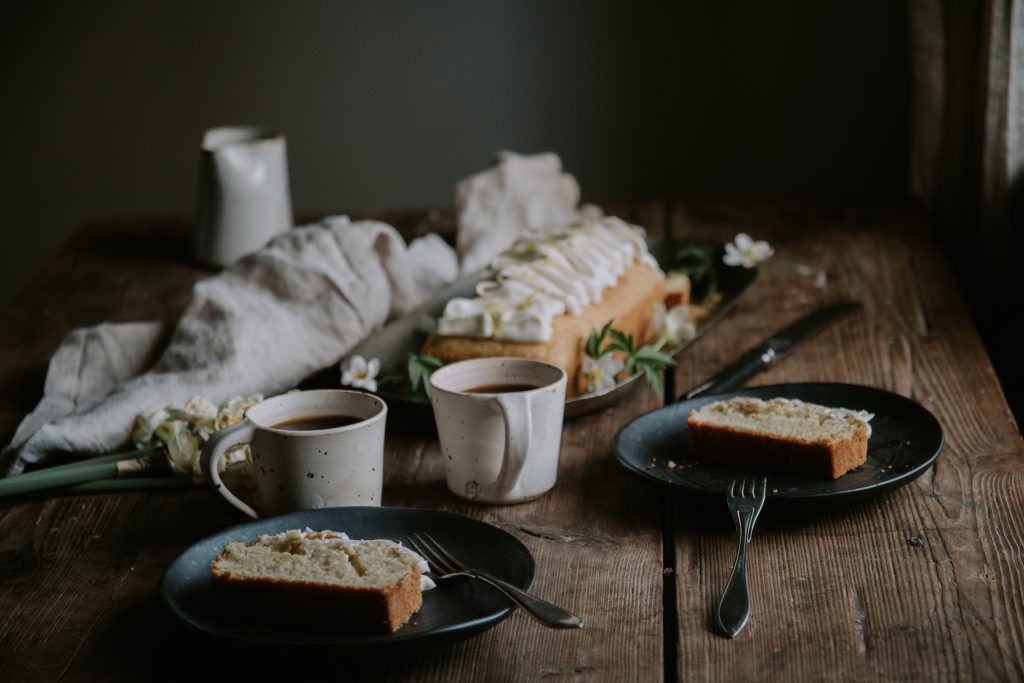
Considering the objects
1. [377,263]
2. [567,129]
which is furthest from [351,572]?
[567,129]

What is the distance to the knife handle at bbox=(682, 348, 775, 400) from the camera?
1.35m

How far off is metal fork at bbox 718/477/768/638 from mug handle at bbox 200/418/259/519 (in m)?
0.43

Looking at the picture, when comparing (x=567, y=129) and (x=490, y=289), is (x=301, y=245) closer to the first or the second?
(x=490, y=289)

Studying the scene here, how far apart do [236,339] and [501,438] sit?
51 centimetres

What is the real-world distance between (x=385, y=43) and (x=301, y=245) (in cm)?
189

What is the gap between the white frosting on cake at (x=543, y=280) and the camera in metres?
1.31

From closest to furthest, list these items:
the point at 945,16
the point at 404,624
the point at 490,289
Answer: the point at 404,624
the point at 490,289
the point at 945,16

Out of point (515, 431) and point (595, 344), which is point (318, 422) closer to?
point (515, 431)

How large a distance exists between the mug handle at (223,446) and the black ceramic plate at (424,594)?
62 mm

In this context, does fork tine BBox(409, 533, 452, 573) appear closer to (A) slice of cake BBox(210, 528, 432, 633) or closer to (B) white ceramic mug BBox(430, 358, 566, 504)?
(A) slice of cake BBox(210, 528, 432, 633)

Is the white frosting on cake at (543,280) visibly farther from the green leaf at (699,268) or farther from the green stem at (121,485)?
the green stem at (121,485)

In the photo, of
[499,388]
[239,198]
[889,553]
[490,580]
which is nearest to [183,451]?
[499,388]

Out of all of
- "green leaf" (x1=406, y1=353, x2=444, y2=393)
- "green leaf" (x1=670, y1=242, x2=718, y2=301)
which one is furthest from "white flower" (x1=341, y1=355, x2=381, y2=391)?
"green leaf" (x1=670, y1=242, x2=718, y2=301)

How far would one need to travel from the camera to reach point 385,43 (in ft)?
11.0
